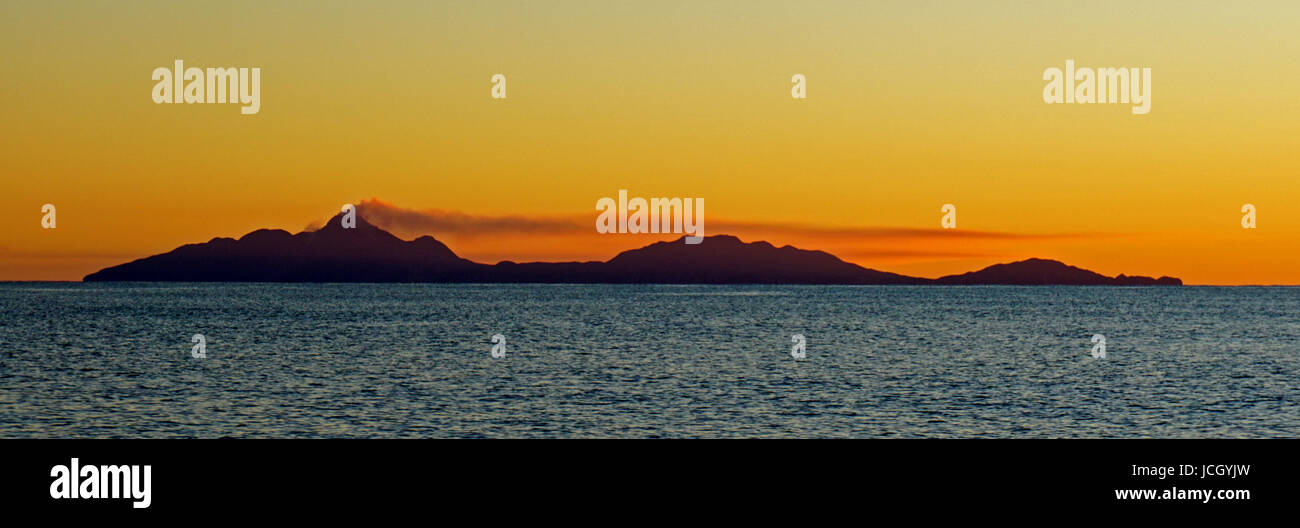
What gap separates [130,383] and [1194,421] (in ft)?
161

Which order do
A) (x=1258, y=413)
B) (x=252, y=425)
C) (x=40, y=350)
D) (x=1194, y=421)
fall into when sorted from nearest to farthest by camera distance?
(x=252, y=425)
(x=1194, y=421)
(x=1258, y=413)
(x=40, y=350)

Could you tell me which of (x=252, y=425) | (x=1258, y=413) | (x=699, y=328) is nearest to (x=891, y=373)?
(x=1258, y=413)

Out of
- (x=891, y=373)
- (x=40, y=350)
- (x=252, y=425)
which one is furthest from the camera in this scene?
(x=40, y=350)
